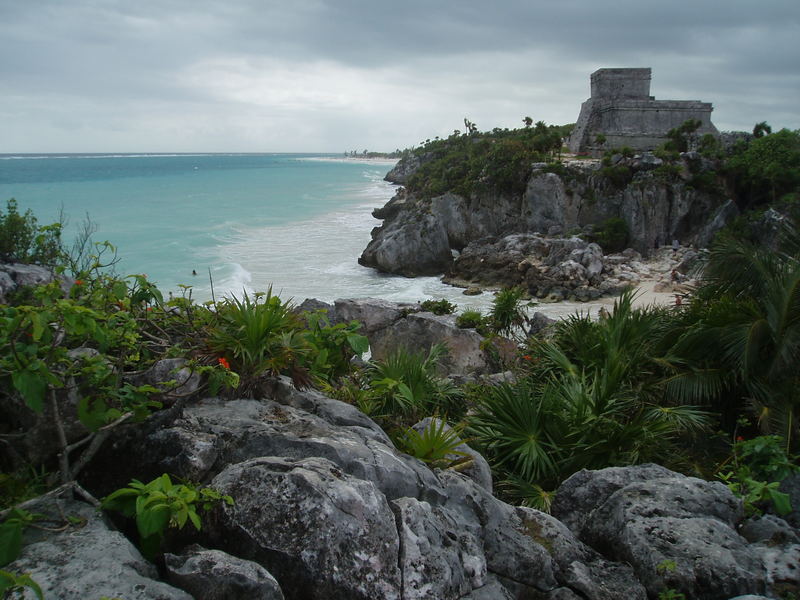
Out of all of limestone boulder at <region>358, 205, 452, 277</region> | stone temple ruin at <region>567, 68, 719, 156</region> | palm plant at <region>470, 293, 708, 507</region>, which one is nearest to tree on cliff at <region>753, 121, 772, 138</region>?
stone temple ruin at <region>567, 68, 719, 156</region>

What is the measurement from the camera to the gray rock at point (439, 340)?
11.3 meters

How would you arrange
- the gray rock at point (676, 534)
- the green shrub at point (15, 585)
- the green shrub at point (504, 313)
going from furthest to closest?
A: the green shrub at point (504, 313) < the gray rock at point (676, 534) < the green shrub at point (15, 585)

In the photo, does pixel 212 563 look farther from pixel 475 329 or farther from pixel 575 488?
pixel 475 329

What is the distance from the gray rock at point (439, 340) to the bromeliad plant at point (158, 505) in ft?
26.6

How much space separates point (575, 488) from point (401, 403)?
190 centimetres

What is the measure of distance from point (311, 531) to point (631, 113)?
163ft

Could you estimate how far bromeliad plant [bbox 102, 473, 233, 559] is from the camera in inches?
104

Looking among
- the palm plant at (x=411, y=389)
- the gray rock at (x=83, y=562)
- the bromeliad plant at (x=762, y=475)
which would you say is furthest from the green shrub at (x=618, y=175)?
the gray rock at (x=83, y=562)

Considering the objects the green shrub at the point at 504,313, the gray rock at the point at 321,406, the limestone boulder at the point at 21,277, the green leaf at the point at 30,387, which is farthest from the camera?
the green shrub at the point at 504,313

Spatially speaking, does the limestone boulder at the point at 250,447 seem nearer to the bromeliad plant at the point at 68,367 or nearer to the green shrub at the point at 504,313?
the bromeliad plant at the point at 68,367

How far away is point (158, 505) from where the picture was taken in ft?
8.70

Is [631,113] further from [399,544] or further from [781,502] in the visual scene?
[399,544]

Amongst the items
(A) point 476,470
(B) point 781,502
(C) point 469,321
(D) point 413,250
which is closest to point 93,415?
(A) point 476,470

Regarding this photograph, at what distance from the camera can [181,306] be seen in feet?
16.0
